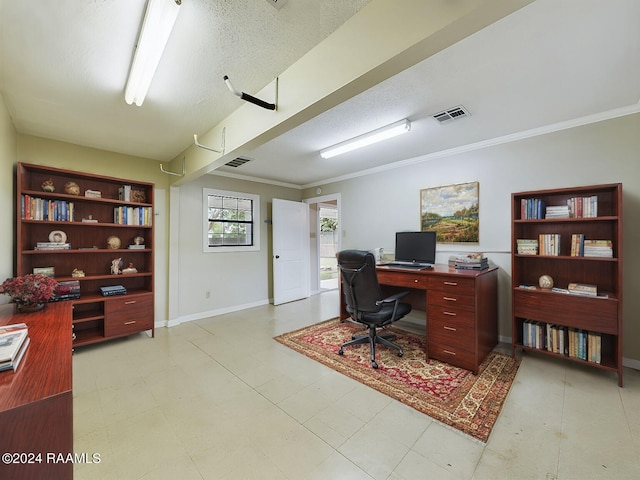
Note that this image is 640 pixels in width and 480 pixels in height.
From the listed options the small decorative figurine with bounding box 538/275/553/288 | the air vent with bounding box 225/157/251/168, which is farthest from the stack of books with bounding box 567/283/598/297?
the air vent with bounding box 225/157/251/168

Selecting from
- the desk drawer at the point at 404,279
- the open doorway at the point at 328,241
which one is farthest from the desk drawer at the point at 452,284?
the open doorway at the point at 328,241

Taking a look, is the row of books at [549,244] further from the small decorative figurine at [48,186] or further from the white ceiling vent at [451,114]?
the small decorative figurine at [48,186]

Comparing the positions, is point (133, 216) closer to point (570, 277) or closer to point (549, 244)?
point (549, 244)

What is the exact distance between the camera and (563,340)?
248 centimetres

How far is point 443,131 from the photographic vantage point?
285 centimetres

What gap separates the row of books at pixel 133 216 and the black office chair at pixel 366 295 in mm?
2599

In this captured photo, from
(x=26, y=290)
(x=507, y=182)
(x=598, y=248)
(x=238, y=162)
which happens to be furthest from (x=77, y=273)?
(x=598, y=248)

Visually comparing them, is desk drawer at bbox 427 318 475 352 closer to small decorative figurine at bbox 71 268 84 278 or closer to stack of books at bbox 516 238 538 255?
stack of books at bbox 516 238 538 255

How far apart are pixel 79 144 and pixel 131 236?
4.02 ft

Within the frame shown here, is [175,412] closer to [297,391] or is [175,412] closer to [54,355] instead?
[297,391]

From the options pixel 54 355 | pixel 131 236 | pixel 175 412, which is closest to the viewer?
pixel 54 355

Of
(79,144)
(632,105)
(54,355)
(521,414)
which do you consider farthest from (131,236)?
(632,105)

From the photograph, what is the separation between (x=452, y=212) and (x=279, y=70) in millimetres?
2727

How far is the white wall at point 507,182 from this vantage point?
7.88 feet
